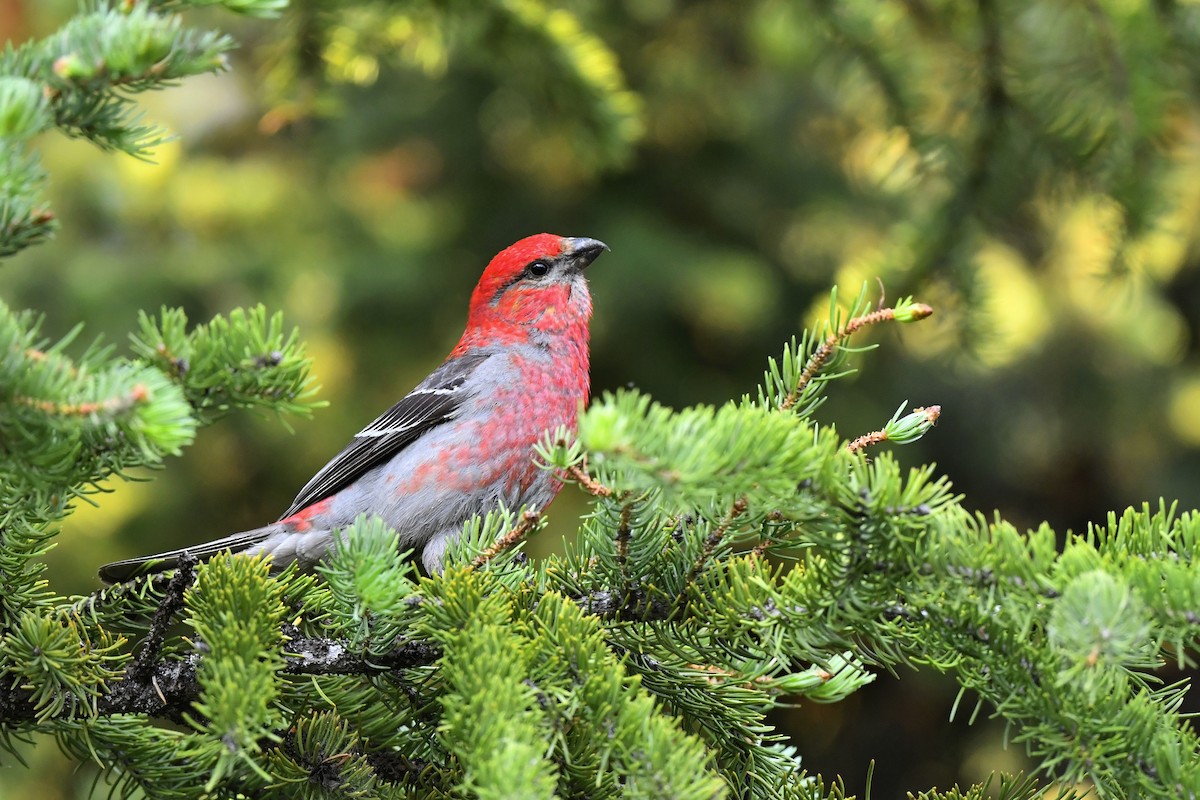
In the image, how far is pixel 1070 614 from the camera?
5.23 ft

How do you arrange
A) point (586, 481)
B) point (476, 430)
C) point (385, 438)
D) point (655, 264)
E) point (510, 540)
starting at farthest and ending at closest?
point (655, 264) → point (385, 438) → point (476, 430) → point (510, 540) → point (586, 481)

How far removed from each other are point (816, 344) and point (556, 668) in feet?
3.07

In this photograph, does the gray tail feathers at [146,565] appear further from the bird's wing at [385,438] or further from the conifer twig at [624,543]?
the conifer twig at [624,543]

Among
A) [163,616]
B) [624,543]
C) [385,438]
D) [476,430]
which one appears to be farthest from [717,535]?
[385,438]

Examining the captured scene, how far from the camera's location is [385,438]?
13.4ft

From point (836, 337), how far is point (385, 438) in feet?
7.39

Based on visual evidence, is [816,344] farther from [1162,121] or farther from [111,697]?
[1162,121]

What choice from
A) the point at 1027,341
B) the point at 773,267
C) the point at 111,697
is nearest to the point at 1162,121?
the point at 1027,341

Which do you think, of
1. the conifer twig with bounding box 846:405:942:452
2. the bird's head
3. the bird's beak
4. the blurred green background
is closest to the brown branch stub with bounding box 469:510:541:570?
the conifer twig with bounding box 846:405:942:452

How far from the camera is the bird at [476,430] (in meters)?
3.79

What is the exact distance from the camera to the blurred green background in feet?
19.9

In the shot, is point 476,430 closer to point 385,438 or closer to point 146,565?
point 385,438

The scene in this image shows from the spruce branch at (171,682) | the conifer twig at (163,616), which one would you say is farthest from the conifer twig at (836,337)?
the conifer twig at (163,616)

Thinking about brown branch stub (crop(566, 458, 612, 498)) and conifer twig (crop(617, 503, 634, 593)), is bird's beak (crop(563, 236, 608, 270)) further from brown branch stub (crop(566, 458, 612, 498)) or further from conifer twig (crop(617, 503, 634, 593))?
brown branch stub (crop(566, 458, 612, 498))
